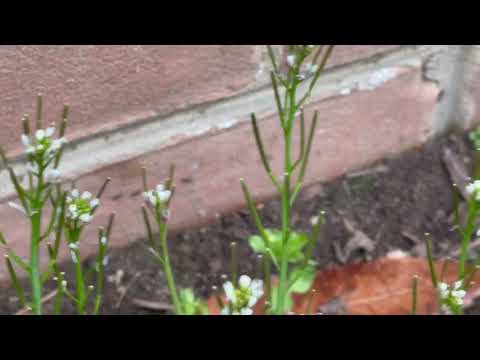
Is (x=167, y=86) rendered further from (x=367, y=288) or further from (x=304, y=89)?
(x=367, y=288)

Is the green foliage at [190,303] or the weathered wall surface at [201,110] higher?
the weathered wall surface at [201,110]

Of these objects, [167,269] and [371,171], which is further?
[371,171]

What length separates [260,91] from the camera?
112cm

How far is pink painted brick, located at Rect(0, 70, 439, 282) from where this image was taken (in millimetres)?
1093

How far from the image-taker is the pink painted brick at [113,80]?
3.06 ft

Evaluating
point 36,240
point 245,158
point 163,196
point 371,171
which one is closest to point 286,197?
point 163,196

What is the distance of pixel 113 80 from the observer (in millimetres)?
996

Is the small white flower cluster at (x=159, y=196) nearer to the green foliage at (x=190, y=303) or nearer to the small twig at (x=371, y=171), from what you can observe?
the green foliage at (x=190, y=303)

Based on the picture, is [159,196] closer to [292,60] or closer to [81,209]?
[81,209]

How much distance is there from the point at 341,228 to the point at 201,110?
0.30 metres

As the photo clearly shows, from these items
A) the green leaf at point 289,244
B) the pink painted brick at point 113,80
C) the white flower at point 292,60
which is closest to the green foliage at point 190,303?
the green leaf at point 289,244

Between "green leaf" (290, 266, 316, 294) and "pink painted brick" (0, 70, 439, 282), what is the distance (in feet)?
0.56

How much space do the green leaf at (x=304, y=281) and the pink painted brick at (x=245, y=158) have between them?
0.56 feet
